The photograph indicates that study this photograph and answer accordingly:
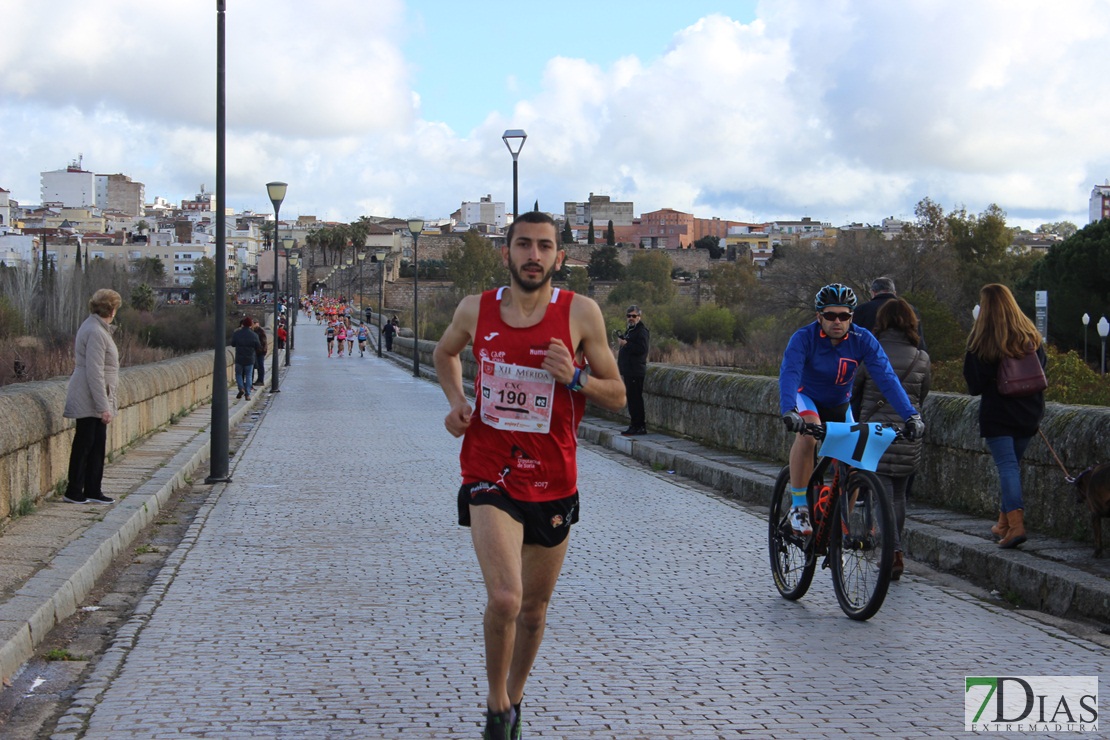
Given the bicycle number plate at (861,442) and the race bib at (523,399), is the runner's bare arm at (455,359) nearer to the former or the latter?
the race bib at (523,399)

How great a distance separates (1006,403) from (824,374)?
150 cm

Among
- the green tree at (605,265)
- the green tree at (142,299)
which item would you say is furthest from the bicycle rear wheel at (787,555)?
the green tree at (605,265)

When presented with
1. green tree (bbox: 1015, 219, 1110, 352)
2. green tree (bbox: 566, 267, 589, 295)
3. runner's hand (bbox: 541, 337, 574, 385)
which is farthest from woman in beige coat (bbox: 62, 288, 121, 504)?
green tree (bbox: 566, 267, 589, 295)

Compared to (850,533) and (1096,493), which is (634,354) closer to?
(1096,493)

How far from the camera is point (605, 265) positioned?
169625 millimetres

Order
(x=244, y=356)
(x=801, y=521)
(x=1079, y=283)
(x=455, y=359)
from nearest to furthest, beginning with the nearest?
(x=455, y=359) < (x=801, y=521) < (x=244, y=356) < (x=1079, y=283)

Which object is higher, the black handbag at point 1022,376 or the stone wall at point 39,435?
the black handbag at point 1022,376

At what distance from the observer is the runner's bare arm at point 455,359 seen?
450 centimetres

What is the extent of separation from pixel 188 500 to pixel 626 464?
5.47 meters

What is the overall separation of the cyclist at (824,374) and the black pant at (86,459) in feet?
19.4

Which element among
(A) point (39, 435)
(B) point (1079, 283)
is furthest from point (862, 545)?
(B) point (1079, 283)

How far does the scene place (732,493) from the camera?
12.6 meters

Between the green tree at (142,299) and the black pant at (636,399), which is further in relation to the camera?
the green tree at (142,299)

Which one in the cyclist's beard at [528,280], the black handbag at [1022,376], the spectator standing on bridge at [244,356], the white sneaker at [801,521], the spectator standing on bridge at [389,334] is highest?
the cyclist's beard at [528,280]
